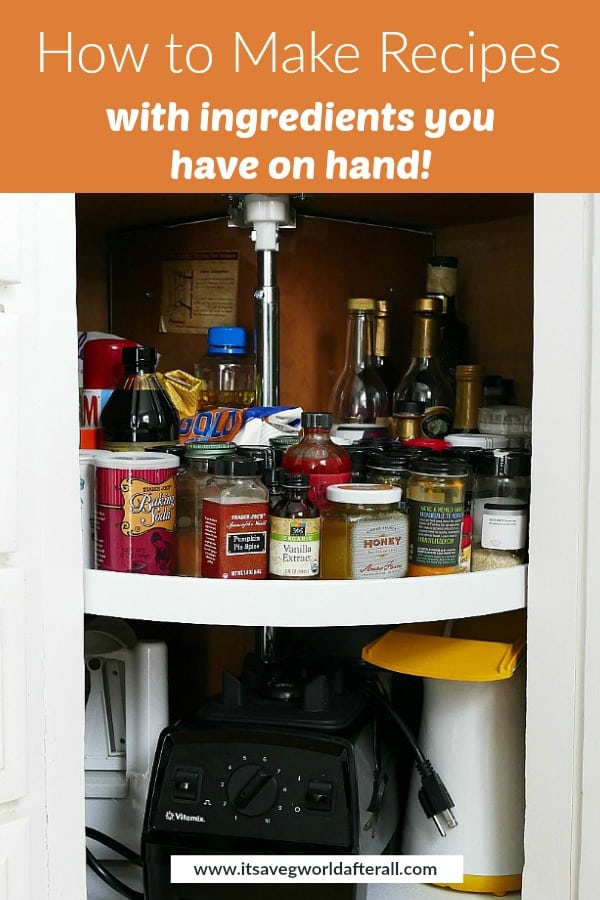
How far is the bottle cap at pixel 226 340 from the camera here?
124 cm

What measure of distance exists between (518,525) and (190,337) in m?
0.62

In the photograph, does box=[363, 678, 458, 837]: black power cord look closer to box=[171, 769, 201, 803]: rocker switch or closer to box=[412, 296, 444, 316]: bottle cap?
box=[171, 769, 201, 803]: rocker switch

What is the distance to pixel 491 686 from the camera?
3.40 ft

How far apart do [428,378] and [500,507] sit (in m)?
0.38

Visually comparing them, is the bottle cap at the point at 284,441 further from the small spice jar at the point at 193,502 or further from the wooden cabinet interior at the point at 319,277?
the wooden cabinet interior at the point at 319,277

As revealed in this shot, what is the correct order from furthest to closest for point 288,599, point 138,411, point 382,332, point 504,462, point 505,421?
point 382,332 < point 505,421 < point 138,411 < point 504,462 < point 288,599

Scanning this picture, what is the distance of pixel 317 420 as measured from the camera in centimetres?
97

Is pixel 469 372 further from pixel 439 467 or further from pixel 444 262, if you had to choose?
pixel 439 467

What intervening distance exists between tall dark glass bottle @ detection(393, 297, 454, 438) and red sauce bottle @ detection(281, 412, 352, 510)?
0.27 m

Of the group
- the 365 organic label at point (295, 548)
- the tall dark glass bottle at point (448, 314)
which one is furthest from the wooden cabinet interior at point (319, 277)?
the 365 organic label at point (295, 548)

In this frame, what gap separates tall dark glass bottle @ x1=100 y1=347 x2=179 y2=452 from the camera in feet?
3.56

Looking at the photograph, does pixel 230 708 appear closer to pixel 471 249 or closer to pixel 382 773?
pixel 382 773

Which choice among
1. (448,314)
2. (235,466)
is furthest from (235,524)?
(448,314)
